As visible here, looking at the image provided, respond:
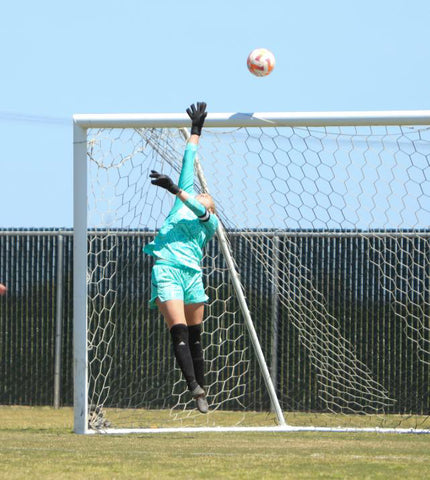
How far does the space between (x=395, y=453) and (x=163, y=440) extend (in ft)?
6.85

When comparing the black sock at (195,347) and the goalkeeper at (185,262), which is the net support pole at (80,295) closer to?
the goalkeeper at (185,262)

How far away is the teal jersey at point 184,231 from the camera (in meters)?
9.80

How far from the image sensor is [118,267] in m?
13.8

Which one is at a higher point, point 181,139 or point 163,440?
point 181,139

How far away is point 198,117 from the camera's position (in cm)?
1008

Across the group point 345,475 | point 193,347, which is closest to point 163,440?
point 193,347

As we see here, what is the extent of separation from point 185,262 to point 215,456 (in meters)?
2.45

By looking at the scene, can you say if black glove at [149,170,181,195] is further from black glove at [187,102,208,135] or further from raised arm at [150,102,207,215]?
black glove at [187,102,208,135]

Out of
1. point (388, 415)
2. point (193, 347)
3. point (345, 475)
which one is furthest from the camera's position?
point (388, 415)

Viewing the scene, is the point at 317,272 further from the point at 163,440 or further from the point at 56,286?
the point at 163,440

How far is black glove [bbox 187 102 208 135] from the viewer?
1008cm

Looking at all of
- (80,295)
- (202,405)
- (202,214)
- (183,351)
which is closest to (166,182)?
(202,214)

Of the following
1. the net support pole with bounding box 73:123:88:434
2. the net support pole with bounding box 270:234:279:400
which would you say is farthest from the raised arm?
the net support pole with bounding box 270:234:279:400

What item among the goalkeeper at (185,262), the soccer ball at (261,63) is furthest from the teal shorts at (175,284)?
the soccer ball at (261,63)
